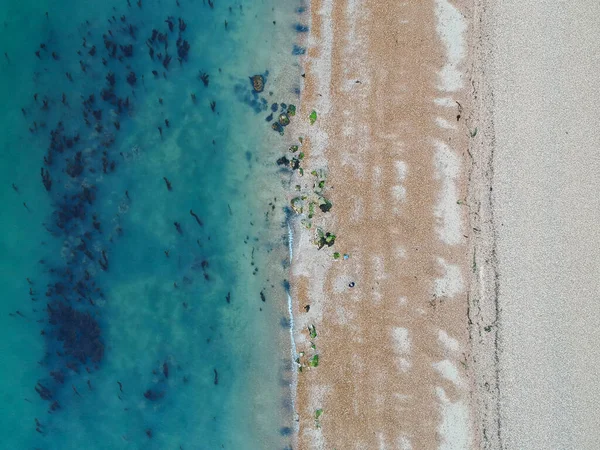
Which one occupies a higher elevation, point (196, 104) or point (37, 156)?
point (196, 104)

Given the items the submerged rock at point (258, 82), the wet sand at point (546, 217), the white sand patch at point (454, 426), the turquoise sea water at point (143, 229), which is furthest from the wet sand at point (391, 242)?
the submerged rock at point (258, 82)

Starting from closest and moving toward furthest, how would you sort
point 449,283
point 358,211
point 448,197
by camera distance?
point 449,283 < point 448,197 < point 358,211

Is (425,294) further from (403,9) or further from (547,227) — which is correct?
(403,9)

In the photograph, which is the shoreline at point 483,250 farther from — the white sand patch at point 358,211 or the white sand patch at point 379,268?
the white sand patch at point 358,211

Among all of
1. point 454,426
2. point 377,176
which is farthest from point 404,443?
point 377,176

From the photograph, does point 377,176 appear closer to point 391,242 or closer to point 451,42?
point 391,242

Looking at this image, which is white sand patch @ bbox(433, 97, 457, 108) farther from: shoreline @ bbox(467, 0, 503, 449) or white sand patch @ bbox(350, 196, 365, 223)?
white sand patch @ bbox(350, 196, 365, 223)

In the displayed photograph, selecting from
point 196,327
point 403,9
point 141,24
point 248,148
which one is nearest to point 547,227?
point 403,9
